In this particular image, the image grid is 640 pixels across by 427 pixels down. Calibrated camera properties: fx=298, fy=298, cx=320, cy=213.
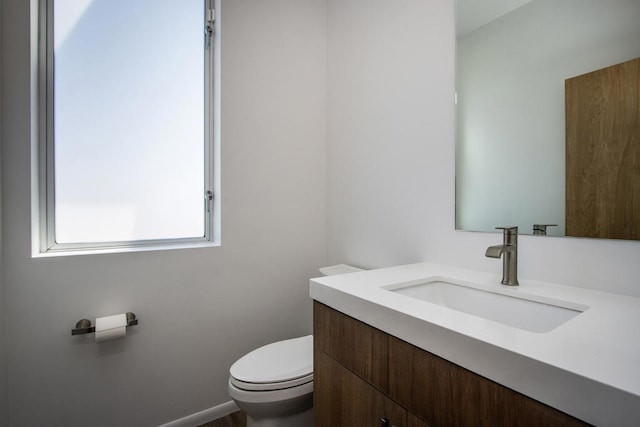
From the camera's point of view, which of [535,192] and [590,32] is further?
[535,192]

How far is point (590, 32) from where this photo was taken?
893mm

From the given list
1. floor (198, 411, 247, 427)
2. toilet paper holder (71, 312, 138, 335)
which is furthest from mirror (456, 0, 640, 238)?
toilet paper holder (71, 312, 138, 335)

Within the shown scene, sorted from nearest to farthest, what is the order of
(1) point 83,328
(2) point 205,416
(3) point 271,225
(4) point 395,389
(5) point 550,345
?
(5) point 550,345, (4) point 395,389, (1) point 83,328, (2) point 205,416, (3) point 271,225

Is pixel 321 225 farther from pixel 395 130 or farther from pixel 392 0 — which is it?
pixel 392 0

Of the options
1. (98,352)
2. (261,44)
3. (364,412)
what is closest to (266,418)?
(364,412)

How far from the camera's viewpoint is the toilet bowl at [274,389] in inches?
45.8

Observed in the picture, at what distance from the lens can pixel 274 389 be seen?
1.17 metres

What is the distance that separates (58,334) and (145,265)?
0.42 meters

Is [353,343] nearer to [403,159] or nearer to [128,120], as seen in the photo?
[403,159]

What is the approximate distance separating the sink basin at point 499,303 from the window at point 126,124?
4.04 ft

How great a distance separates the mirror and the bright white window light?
4.53 feet

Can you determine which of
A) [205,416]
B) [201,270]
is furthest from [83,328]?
[205,416]

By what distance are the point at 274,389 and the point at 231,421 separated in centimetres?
69

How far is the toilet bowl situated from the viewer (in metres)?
1.16
